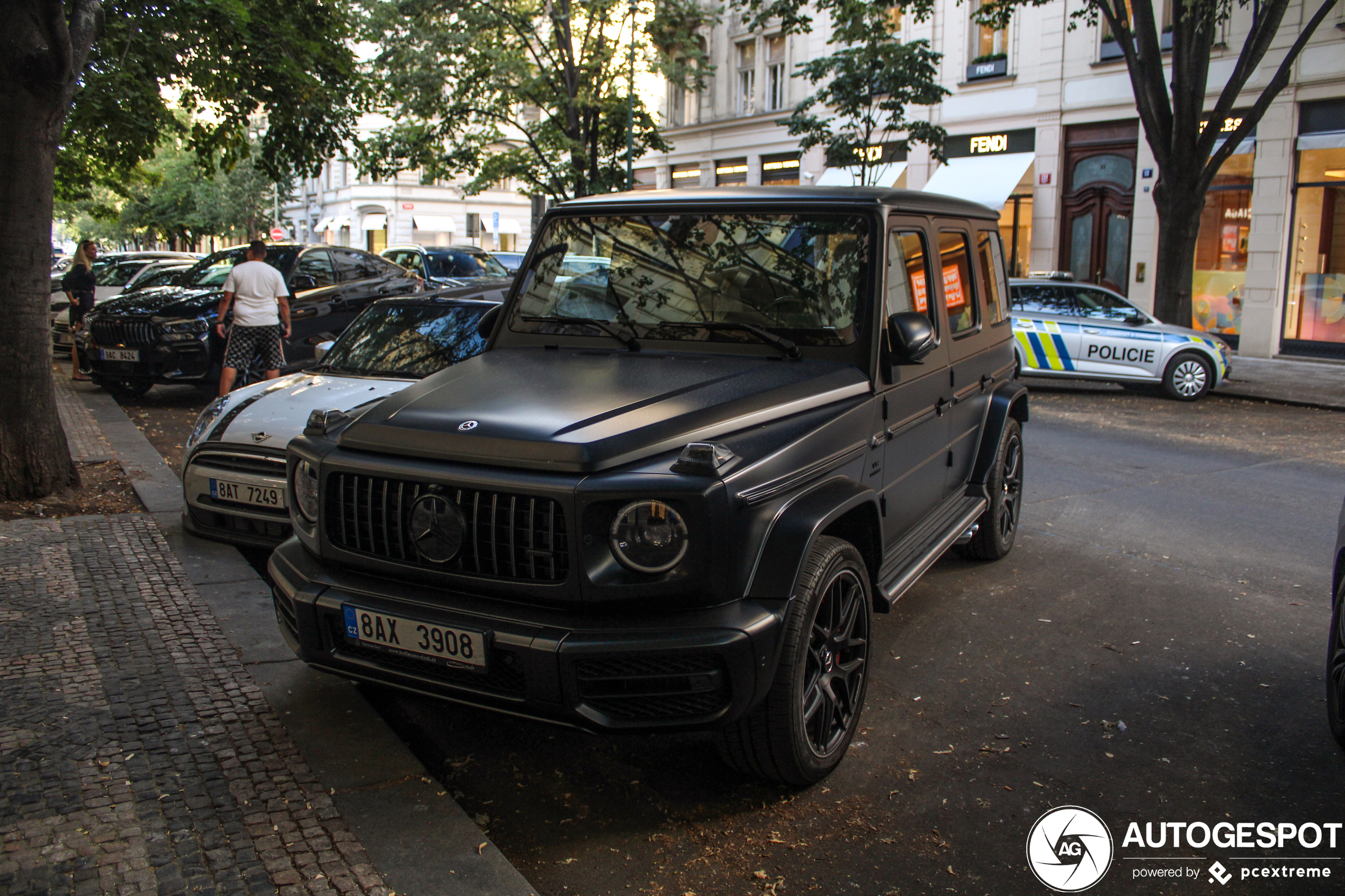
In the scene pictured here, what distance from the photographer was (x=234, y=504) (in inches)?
234

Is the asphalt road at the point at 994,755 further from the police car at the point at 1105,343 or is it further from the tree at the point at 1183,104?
the tree at the point at 1183,104

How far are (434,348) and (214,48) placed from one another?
23.2 ft

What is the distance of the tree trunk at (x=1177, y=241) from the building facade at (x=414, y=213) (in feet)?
130

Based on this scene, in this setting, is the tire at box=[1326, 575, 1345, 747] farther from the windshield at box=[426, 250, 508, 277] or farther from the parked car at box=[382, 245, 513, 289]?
the windshield at box=[426, 250, 508, 277]

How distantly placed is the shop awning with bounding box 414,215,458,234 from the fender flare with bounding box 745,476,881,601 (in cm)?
5424

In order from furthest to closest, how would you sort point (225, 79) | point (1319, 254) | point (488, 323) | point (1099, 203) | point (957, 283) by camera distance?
point (1099, 203) → point (1319, 254) → point (225, 79) → point (957, 283) → point (488, 323)

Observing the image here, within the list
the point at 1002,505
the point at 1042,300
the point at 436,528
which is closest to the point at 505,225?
the point at 1042,300

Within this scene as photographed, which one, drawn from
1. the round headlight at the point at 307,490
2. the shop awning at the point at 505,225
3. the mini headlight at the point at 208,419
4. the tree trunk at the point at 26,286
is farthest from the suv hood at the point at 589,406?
the shop awning at the point at 505,225

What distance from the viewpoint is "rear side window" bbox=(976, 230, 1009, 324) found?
567 cm

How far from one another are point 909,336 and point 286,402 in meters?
4.03

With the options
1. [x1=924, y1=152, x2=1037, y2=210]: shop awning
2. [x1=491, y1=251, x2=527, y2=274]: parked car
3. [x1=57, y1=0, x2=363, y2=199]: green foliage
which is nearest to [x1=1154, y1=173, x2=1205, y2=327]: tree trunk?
[x1=924, y1=152, x2=1037, y2=210]: shop awning

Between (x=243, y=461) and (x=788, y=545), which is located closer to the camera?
(x=788, y=545)

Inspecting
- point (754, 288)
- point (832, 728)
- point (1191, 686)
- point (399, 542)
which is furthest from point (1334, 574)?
point (399, 542)

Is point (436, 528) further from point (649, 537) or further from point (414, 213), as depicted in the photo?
point (414, 213)
